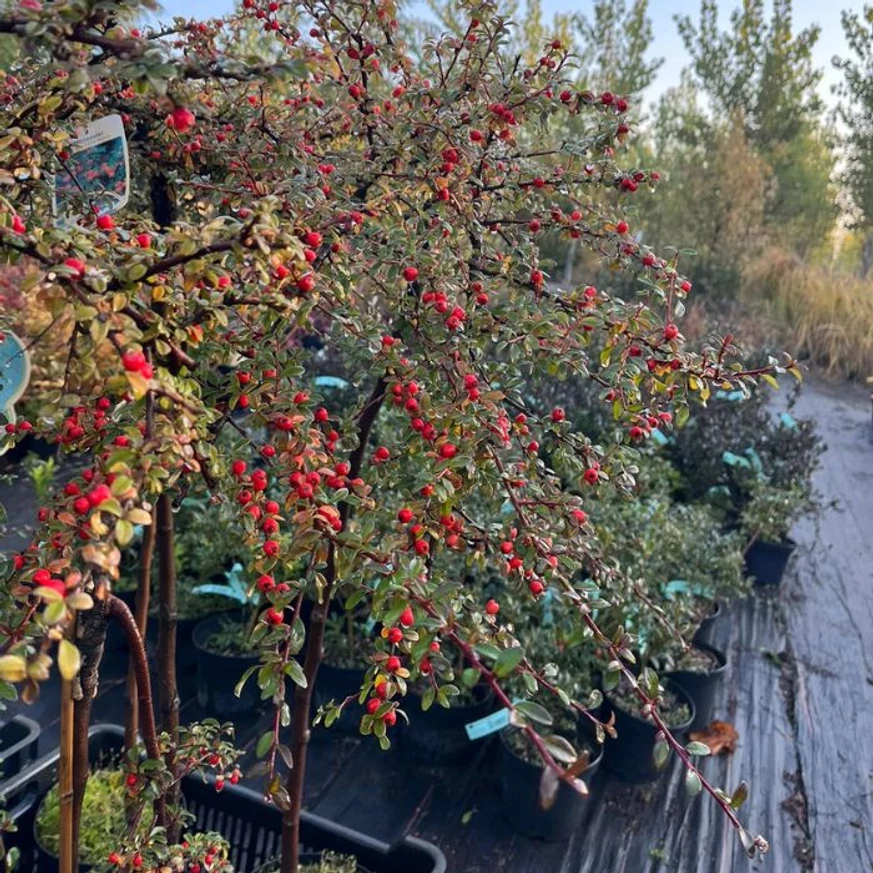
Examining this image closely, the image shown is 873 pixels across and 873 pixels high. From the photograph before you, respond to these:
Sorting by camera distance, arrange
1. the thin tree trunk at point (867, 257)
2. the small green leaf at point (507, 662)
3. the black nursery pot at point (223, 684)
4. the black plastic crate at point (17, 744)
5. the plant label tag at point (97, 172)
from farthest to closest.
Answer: the thin tree trunk at point (867, 257) → the black nursery pot at point (223, 684) → the black plastic crate at point (17, 744) → the plant label tag at point (97, 172) → the small green leaf at point (507, 662)

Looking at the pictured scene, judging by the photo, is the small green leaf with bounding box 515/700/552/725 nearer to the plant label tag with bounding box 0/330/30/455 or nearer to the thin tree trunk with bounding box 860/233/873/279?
the plant label tag with bounding box 0/330/30/455

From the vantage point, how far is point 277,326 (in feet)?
3.25

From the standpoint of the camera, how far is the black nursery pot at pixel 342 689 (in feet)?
7.07

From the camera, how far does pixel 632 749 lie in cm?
203

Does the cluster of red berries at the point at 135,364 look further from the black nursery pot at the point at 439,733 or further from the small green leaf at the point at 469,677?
the black nursery pot at the point at 439,733

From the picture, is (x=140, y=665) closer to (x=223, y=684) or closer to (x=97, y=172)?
(x=97, y=172)

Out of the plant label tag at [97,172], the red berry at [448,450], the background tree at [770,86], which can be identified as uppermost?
the background tree at [770,86]

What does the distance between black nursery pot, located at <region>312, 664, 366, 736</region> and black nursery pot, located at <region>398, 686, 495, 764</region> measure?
0.48 feet

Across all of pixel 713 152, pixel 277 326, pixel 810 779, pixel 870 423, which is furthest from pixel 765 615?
pixel 713 152

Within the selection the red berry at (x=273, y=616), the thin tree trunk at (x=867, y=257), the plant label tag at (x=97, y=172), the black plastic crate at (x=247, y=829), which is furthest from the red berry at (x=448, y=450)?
the thin tree trunk at (x=867, y=257)

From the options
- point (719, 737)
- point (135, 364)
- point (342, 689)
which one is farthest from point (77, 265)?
point (719, 737)

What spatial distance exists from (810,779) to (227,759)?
1643 millimetres

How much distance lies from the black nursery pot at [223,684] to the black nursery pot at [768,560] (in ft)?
6.52

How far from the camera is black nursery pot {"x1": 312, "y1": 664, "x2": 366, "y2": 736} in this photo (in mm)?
2156
